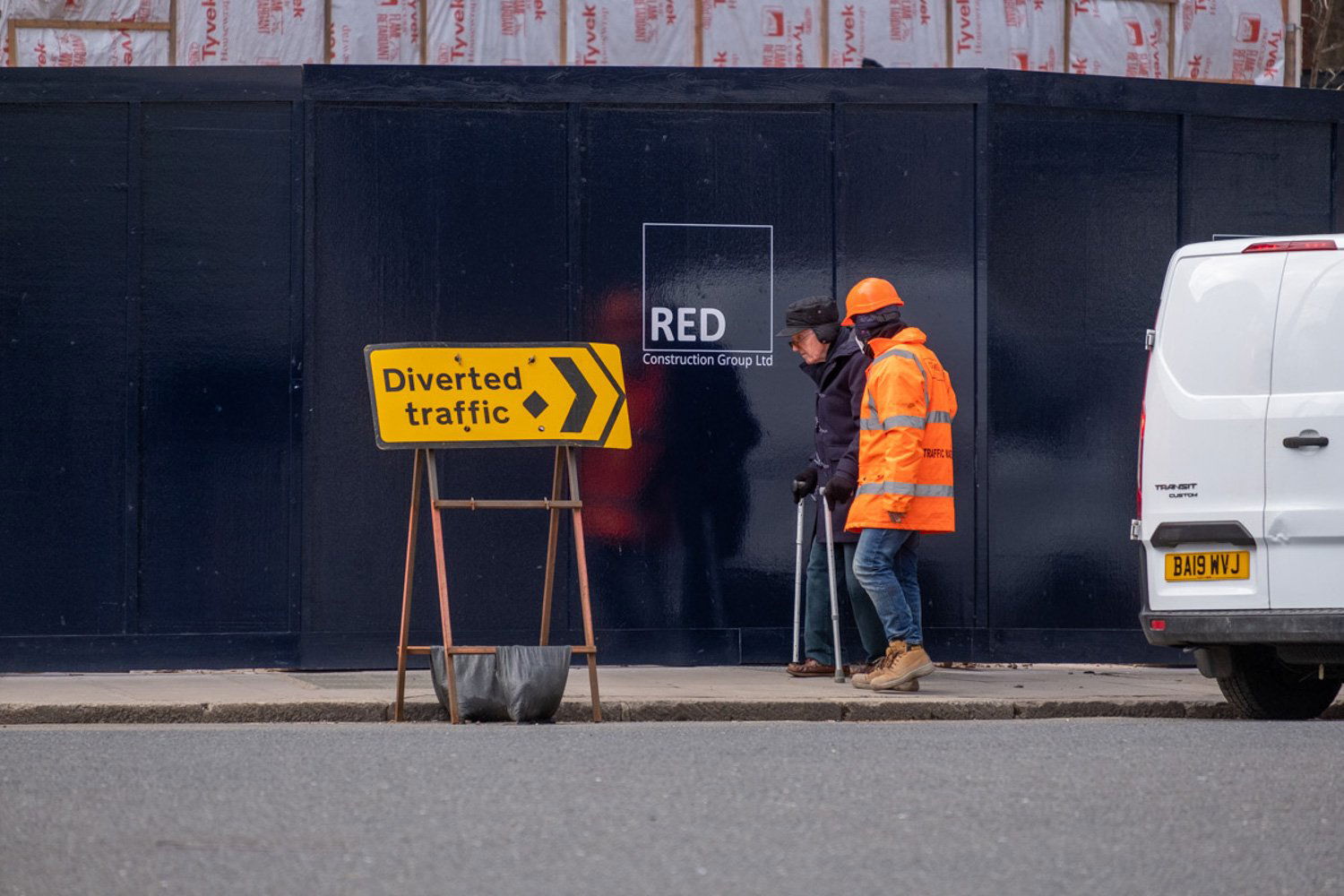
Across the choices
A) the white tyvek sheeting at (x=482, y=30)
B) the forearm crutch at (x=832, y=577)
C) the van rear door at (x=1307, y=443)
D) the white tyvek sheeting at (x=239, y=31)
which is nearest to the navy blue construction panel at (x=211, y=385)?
the white tyvek sheeting at (x=239, y=31)

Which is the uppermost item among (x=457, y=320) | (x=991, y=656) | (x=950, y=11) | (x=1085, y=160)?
(x=950, y=11)

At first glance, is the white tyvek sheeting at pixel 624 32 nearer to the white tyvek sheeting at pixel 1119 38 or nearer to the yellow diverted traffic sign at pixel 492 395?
the white tyvek sheeting at pixel 1119 38

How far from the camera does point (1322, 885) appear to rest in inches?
213

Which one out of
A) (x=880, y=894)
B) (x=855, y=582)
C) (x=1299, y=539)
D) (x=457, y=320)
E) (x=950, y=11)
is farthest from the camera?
(x=950, y=11)

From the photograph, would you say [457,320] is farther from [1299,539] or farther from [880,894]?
[880,894]

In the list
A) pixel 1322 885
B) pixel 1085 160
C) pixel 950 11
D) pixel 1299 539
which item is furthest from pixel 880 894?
pixel 950 11

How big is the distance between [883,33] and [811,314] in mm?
3062

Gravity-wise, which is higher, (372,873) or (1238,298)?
(1238,298)

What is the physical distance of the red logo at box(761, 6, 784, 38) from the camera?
13148 mm

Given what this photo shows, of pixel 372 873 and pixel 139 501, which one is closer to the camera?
pixel 372 873

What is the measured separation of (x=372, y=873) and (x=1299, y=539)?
16.0 feet

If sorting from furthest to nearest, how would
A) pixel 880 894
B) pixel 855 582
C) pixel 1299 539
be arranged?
1. pixel 855 582
2. pixel 1299 539
3. pixel 880 894

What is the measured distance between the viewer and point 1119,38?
44.9ft

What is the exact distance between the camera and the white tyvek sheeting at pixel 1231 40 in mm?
13805
